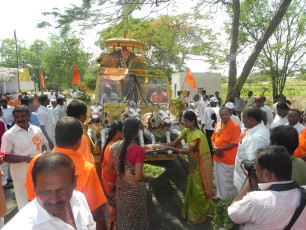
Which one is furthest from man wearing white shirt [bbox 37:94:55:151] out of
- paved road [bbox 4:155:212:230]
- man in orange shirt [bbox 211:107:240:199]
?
man in orange shirt [bbox 211:107:240:199]

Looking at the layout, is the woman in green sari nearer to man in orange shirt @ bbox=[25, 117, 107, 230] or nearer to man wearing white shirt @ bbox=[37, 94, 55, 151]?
man in orange shirt @ bbox=[25, 117, 107, 230]

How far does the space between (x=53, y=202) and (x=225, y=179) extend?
3517mm

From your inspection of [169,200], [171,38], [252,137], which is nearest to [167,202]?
[169,200]

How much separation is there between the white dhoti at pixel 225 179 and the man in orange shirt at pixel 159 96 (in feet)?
9.20

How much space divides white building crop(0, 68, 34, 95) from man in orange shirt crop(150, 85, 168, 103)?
2351 centimetres

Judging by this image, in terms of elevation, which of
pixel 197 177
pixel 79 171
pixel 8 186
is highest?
pixel 79 171

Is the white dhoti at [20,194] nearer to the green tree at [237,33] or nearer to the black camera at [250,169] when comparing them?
the black camera at [250,169]

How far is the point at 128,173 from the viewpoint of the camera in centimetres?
272

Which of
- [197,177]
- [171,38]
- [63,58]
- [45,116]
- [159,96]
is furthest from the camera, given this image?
[63,58]

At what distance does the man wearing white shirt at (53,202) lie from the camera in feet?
3.75

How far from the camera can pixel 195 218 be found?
3639 millimetres

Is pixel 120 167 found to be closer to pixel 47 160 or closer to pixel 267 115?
pixel 47 160

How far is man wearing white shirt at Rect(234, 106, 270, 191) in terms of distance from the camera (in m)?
2.81

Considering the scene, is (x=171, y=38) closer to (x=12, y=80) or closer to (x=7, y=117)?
(x=7, y=117)
